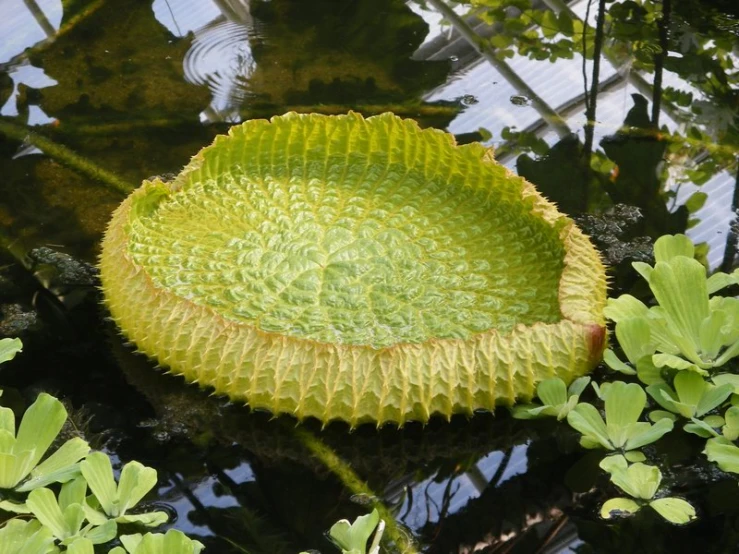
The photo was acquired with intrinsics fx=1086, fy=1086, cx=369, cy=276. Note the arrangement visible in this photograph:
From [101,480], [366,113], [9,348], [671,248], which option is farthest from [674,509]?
[366,113]

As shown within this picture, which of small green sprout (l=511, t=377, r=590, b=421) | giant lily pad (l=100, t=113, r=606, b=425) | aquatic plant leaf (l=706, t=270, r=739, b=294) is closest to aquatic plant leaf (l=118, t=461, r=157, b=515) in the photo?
giant lily pad (l=100, t=113, r=606, b=425)

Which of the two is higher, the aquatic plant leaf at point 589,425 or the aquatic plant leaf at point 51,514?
the aquatic plant leaf at point 51,514

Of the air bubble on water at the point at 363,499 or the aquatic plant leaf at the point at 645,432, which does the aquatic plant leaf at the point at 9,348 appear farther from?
the aquatic plant leaf at the point at 645,432

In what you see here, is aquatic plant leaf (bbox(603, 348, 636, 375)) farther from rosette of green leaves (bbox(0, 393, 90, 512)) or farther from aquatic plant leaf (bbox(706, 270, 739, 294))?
rosette of green leaves (bbox(0, 393, 90, 512))

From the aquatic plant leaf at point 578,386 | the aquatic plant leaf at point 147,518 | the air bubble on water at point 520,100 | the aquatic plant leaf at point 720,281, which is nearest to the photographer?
the aquatic plant leaf at point 147,518

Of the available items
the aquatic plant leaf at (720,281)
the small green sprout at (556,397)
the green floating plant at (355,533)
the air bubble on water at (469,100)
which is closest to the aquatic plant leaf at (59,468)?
the green floating plant at (355,533)

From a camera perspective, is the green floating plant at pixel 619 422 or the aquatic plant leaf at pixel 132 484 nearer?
the aquatic plant leaf at pixel 132 484
